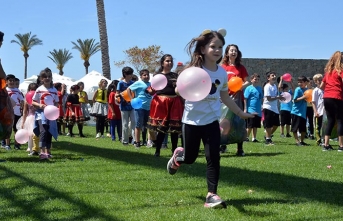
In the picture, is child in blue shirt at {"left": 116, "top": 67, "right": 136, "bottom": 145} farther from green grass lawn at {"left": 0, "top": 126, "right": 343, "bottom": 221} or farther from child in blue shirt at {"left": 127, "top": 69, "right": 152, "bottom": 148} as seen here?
green grass lawn at {"left": 0, "top": 126, "right": 343, "bottom": 221}

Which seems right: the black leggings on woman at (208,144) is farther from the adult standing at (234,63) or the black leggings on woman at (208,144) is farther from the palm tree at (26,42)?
the palm tree at (26,42)

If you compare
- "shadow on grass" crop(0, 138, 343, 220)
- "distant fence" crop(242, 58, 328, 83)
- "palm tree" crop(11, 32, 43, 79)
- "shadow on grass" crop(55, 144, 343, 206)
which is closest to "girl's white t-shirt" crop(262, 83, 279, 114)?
"shadow on grass" crop(0, 138, 343, 220)

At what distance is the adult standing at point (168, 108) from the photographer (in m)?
9.95

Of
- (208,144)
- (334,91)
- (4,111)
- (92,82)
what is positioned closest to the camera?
(208,144)

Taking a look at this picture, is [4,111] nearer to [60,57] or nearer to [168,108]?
[168,108]

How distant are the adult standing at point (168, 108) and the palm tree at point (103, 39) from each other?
65.8 feet

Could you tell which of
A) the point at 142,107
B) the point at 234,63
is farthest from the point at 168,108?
the point at 142,107

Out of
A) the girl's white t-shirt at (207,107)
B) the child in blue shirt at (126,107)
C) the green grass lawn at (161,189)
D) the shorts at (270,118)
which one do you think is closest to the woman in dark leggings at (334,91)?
the green grass lawn at (161,189)

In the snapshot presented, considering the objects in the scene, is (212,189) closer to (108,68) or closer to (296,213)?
(296,213)

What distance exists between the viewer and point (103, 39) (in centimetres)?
3008

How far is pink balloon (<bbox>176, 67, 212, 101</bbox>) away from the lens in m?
5.12

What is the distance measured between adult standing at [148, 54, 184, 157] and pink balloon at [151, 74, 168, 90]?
45 cm

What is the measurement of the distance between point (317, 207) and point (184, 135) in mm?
1473

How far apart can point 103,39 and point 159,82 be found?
21.3 metres
